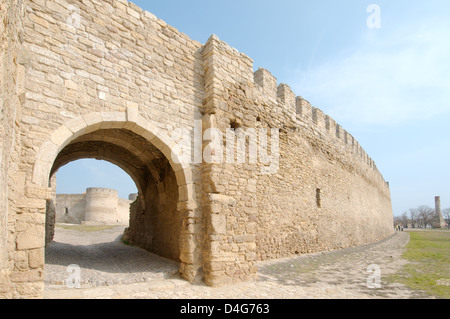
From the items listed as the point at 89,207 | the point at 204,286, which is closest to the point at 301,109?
the point at 204,286

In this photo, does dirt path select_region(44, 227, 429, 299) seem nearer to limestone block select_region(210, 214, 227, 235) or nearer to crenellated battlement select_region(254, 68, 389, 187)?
limestone block select_region(210, 214, 227, 235)

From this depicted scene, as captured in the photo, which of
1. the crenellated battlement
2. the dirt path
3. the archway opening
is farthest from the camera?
the crenellated battlement

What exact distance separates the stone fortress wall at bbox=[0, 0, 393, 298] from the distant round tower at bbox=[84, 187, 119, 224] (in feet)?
51.6

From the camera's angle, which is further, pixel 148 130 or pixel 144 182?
pixel 144 182

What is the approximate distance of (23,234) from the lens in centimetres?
351

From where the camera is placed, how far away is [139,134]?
200 inches

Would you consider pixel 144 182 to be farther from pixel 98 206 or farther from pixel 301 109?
pixel 98 206

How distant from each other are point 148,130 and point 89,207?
825 inches

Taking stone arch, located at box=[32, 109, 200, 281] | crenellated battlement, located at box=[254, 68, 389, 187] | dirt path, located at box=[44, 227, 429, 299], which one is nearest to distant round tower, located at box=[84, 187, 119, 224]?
crenellated battlement, located at box=[254, 68, 389, 187]

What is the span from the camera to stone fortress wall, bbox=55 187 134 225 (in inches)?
912

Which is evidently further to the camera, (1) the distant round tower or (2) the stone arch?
(1) the distant round tower

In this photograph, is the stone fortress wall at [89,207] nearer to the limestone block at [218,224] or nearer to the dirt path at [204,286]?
the dirt path at [204,286]

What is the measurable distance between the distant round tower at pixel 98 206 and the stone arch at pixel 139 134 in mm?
19621
